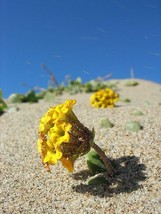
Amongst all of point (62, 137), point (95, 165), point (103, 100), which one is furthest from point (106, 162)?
point (103, 100)

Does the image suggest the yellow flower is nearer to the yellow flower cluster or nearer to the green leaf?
the green leaf

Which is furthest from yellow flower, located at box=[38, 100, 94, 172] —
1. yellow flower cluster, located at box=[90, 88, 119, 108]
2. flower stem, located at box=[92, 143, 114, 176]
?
yellow flower cluster, located at box=[90, 88, 119, 108]

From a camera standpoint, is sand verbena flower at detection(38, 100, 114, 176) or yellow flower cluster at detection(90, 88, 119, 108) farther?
yellow flower cluster at detection(90, 88, 119, 108)

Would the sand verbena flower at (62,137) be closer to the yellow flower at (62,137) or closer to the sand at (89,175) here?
the yellow flower at (62,137)

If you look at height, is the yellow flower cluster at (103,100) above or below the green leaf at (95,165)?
above

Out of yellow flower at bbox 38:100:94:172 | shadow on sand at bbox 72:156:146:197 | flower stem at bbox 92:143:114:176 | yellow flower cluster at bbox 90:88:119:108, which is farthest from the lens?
yellow flower cluster at bbox 90:88:119:108

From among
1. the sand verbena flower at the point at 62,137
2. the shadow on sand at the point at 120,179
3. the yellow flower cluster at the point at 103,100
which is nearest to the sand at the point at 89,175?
the shadow on sand at the point at 120,179

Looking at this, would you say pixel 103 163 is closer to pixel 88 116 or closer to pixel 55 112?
pixel 55 112
